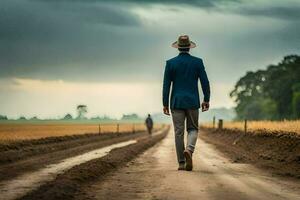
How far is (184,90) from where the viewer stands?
11859 mm

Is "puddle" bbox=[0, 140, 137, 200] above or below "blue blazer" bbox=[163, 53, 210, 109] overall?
below

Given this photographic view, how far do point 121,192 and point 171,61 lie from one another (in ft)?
13.4

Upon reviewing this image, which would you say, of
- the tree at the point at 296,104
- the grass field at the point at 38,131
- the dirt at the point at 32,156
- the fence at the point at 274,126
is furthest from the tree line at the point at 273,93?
the dirt at the point at 32,156

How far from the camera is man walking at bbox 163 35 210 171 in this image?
11820 millimetres

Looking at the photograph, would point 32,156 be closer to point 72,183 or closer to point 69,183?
point 72,183

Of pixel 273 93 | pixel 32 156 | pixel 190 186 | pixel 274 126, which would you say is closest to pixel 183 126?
pixel 190 186

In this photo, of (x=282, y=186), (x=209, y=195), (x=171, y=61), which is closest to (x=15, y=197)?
(x=209, y=195)

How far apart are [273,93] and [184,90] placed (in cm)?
9517

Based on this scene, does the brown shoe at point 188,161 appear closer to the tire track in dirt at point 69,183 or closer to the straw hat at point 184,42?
the tire track in dirt at point 69,183

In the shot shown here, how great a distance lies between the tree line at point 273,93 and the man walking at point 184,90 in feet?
260

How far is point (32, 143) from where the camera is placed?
34.2 meters

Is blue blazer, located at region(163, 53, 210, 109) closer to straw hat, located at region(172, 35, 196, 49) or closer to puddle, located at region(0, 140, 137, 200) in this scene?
straw hat, located at region(172, 35, 196, 49)

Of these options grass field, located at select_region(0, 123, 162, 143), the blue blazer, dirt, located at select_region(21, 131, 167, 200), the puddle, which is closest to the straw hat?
the blue blazer

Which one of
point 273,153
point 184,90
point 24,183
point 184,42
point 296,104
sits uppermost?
point 296,104
